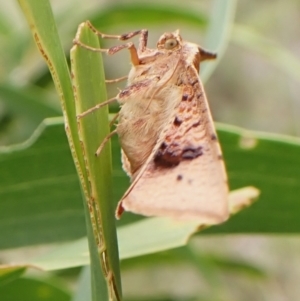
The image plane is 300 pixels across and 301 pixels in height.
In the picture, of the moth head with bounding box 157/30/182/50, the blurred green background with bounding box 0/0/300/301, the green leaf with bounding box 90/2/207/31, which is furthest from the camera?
the blurred green background with bounding box 0/0/300/301

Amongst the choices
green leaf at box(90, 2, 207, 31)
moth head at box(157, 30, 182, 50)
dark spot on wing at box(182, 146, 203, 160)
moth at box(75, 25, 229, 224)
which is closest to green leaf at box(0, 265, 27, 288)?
moth at box(75, 25, 229, 224)

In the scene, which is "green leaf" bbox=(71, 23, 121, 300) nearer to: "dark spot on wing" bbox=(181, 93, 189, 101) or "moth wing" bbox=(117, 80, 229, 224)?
"moth wing" bbox=(117, 80, 229, 224)

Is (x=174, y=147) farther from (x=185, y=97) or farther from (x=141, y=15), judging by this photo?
(x=141, y=15)

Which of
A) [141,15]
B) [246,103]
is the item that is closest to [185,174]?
[141,15]

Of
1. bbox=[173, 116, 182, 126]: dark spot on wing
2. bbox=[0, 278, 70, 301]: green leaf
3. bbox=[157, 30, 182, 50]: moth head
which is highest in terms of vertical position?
bbox=[157, 30, 182, 50]: moth head

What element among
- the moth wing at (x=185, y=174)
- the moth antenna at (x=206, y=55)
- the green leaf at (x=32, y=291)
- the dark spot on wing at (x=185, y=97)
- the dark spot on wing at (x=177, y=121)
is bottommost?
the green leaf at (x=32, y=291)

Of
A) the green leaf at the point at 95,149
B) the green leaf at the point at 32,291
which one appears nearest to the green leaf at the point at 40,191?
the green leaf at the point at 32,291

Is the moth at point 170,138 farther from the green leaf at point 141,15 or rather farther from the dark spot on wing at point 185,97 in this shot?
the green leaf at point 141,15
